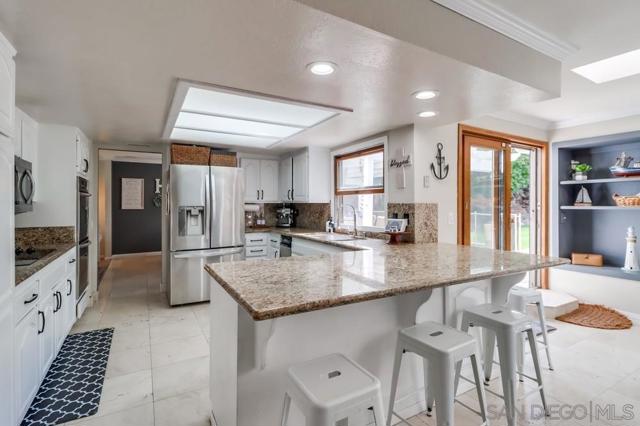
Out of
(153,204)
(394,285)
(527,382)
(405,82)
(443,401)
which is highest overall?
(405,82)

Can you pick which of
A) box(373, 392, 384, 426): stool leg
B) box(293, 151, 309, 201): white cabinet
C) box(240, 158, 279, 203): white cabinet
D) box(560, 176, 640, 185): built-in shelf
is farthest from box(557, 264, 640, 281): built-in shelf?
box(240, 158, 279, 203): white cabinet

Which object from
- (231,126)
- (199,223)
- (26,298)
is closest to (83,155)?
(199,223)

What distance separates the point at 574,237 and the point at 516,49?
365 centimetres

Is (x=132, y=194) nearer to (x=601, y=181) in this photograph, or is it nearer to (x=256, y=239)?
(x=256, y=239)

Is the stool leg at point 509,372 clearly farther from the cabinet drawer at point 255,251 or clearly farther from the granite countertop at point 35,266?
the cabinet drawer at point 255,251

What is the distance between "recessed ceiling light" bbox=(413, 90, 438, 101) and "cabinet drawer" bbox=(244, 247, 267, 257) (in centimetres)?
326

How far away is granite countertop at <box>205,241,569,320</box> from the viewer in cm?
121

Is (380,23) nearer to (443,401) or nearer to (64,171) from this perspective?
(443,401)

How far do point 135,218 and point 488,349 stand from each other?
7.79 meters

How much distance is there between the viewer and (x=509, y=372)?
1747mm

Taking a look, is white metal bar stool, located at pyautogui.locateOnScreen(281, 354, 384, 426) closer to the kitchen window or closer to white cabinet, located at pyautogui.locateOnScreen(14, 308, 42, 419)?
white cabinet, located at pyautogui.locateOnScreen(14, 308, 42, 419)

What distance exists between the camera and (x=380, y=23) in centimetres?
144

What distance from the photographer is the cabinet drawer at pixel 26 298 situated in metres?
1.71

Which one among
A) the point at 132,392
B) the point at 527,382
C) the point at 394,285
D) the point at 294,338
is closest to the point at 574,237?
the point at 527,382
